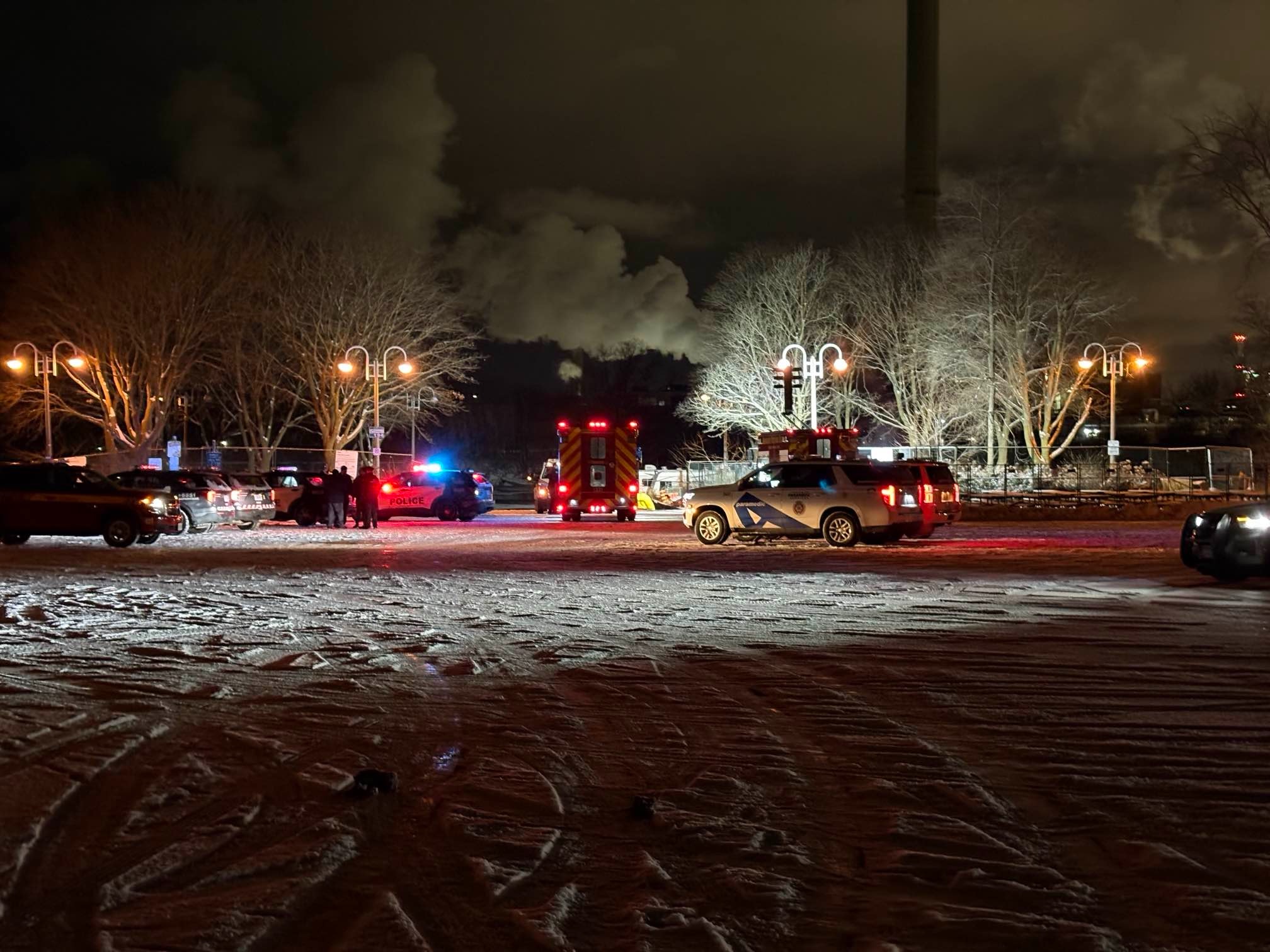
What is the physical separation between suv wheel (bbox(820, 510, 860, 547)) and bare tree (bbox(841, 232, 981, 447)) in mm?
28842

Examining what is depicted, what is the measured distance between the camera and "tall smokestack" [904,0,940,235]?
210ft

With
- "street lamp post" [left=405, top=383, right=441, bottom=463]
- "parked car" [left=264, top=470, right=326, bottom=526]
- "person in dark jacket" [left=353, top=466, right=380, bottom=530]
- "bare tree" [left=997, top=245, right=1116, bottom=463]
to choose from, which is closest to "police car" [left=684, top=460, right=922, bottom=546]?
"person in dark jacket" [left=353, top=466, right=380, bottom=530]

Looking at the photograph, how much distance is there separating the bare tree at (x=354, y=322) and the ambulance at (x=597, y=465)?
20.7 meters

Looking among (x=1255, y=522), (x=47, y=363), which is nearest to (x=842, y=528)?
(x=1255, y=522)

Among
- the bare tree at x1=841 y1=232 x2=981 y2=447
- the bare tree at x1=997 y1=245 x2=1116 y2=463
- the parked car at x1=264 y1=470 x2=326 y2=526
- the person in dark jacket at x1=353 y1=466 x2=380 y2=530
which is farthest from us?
the bare tree at x1=841 y1=232 x2=981 y2=447

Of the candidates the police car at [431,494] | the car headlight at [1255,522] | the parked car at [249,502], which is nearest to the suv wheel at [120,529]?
the parked car at [249,502]

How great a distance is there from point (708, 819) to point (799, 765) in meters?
1.10

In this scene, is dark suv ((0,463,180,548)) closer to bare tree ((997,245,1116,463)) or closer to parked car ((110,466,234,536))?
parked car ((110,466,234,536))

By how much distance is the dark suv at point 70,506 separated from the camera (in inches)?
937

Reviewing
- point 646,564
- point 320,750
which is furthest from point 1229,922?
point 646,564

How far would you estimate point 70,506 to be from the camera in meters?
23.9

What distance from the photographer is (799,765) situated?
6402mm

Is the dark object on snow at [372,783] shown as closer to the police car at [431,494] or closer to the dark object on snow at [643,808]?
the dark object on snow at [643,808]

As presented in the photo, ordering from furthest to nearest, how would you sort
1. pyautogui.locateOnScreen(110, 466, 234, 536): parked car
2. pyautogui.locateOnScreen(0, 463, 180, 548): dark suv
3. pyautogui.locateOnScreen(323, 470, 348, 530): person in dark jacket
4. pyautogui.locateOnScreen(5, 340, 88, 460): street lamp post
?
pyautogui.locateOnScreen(5, 340, 88, 460): street lamp post, pyautogui.locateOnScreen(323, 470, 348, 530): person in dark jacket, pyautogui.locateOnScreen(110, 466, 234, 536): parked car, pyautogui.locateOnScreen(0, 463, 180, 548): dark suv
